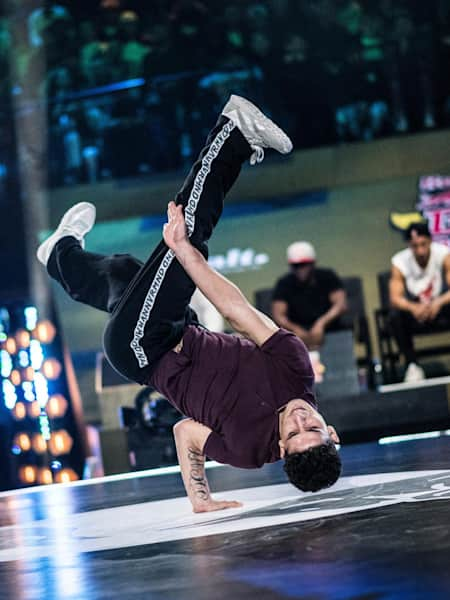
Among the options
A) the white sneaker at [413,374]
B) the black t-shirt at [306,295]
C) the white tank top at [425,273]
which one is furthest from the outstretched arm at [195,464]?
the white tank top at [425,273]

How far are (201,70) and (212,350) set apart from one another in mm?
4965

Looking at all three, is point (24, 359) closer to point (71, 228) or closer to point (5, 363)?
point (5, 363)

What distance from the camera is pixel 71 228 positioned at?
12.2ft

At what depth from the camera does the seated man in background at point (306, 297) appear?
6.26 metres

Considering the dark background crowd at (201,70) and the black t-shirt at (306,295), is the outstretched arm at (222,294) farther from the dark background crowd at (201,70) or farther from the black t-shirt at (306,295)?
the dark background crowd at (201,70)

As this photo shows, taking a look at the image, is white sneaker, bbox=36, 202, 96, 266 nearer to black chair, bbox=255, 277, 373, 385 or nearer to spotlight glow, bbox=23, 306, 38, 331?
spotlight glow, bbox=23, 306, 38, 331

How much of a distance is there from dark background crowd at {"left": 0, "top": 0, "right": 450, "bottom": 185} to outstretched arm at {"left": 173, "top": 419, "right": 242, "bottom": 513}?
479 cm

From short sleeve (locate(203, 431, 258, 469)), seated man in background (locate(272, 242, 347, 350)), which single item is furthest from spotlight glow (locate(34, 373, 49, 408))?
short sleeve (locate(203, 431, 258, 469))

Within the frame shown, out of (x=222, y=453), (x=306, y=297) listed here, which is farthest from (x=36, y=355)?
(x=222, y=453)

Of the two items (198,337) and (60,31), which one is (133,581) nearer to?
(198,337)

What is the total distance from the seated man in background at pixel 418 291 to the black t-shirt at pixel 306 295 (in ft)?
1.42

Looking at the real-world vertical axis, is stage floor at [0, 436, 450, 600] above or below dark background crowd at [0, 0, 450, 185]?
below

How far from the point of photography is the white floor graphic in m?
2.60

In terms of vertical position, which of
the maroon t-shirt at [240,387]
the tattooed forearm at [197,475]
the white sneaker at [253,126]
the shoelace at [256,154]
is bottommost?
the tattooed forearm at [197,475]
